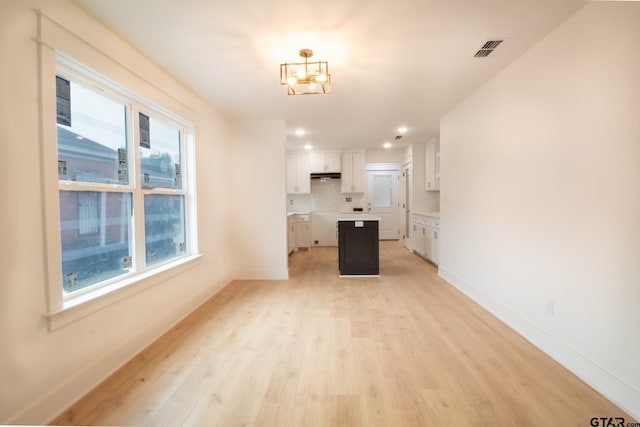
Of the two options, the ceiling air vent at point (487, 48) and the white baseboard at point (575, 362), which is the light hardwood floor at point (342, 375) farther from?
the ceiling air vent at point (487, 48)

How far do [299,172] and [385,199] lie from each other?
2.51 metres

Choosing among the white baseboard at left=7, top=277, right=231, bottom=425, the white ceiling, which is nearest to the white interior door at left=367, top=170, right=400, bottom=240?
the white ceiling

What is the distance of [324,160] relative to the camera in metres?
7.16

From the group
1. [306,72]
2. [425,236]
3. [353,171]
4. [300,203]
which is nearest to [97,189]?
[306,72]

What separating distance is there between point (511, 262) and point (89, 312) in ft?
11.7

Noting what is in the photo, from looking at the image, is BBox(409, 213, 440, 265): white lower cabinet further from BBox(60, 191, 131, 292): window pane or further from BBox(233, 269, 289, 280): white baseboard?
BBox(60, 191, 131, 292): window pane

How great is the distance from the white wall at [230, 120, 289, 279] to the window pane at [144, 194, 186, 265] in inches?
48.8

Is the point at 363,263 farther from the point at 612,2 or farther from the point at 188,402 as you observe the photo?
the point at 612,2

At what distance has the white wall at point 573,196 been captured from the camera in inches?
65.0

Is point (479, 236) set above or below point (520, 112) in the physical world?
below

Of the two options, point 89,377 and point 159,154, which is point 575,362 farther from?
point 159,154

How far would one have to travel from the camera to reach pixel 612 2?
1.71 meters

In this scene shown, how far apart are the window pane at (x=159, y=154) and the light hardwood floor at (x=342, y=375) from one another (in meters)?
1.53

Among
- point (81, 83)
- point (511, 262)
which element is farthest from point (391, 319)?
point (81, 83)
